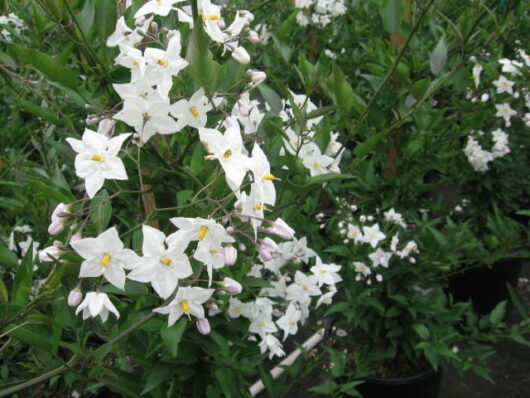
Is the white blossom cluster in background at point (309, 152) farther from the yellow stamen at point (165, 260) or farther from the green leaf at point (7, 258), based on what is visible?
the green leaf at point (7, 258)

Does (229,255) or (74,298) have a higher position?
(229,255)

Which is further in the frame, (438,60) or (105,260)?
(438,60)

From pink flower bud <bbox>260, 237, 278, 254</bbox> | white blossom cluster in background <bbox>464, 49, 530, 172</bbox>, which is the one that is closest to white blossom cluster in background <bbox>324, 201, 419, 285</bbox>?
white blossom cluster in background <bbox>464, 49, 530, 172</bbox>

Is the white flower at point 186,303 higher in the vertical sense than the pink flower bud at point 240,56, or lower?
lower

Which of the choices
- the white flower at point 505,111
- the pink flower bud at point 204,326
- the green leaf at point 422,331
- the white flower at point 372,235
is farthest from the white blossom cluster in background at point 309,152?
the white flower at point 505,111

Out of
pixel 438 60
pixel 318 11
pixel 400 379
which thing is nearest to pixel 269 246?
pixel 438 60

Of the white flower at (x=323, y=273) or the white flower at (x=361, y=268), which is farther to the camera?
the white flower at (x=361, y=268)

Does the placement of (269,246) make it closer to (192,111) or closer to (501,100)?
(192,111)
